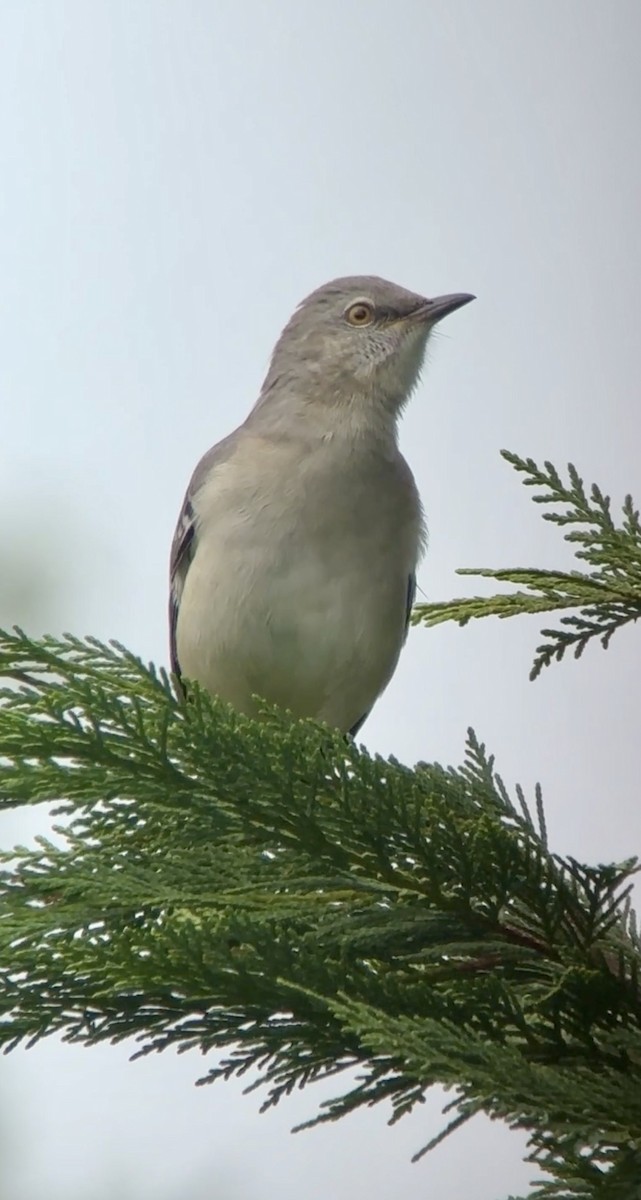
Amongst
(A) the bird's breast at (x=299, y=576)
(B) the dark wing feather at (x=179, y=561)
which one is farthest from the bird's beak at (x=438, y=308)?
(B) the dark wing feather at (x=179, y=561)

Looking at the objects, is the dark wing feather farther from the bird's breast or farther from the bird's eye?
the bird's eye

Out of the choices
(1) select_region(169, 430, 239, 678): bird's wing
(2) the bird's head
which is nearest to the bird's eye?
(2) the bird's head

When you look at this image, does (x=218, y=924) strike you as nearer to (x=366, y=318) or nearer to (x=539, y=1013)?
(x=539, y=1013)

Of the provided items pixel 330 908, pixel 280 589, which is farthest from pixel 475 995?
pixel 280 589

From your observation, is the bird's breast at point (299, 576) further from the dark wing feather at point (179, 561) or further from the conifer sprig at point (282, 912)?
the conifer sprig at point (282, 912)

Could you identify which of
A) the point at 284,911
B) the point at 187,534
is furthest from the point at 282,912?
the point at 187,534

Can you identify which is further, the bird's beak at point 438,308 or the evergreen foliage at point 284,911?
the bird's beak at point 438,308

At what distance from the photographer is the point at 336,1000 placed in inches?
39.1

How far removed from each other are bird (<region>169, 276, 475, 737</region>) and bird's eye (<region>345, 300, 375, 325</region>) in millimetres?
112

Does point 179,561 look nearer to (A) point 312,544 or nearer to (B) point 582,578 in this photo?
(A) point 312,544

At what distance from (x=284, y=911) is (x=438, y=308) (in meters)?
2.22

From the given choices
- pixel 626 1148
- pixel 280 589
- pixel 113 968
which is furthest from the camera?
pixel 280 589

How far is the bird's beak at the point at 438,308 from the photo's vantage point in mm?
3088

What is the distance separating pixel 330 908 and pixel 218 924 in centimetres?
12
